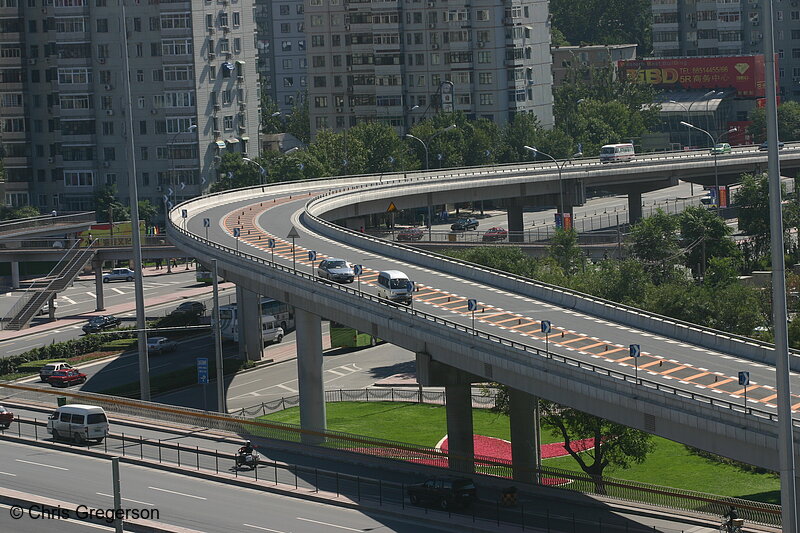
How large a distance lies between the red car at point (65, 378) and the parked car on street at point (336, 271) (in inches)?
1079

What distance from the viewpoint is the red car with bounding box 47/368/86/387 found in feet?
342

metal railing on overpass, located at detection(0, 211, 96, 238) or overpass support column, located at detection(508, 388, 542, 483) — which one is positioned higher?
metal railing on overpass, located at detection(0, 211, 96, 238)

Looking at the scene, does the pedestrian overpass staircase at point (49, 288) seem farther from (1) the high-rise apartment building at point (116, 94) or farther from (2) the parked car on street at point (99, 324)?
(1) the high-rise apartment building at point (116, 94)

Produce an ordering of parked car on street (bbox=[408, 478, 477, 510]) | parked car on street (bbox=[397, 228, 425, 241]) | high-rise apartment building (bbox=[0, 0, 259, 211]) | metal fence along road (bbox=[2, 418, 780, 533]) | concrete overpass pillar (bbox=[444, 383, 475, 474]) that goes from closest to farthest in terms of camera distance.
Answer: metal fence along road (bbox=[2, 418, 780, 533]), parked car on street (bbox=[408, 478, 477, 510]), concrete overpass pillar (bbox=[444, 383, 475, 474]), parked car on street (bbox=[397, 228, 425, 241]), high-rise apartment building (bbox=[0, 0, 259, 211])

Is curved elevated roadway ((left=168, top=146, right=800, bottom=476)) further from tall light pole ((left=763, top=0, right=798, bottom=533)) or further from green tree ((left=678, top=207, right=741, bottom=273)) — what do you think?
green tree ((left=678, top=207, right=741, bottom=273))

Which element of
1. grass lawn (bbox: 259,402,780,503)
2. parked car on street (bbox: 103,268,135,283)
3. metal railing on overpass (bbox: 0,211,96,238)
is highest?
metal railing on overpass (bbox: 0,211,96,238)

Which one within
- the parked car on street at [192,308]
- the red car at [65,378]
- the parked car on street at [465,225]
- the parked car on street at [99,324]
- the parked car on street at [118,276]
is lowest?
the red car at [65,378]

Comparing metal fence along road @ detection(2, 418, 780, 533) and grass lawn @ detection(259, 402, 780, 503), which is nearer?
metal fence along road @ detection(2, 418, 780, 533)

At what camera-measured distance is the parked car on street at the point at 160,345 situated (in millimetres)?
115750

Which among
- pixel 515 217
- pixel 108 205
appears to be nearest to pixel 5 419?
pixel 515 217

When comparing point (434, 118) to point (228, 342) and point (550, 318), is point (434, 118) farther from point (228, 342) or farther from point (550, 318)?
point (550, 318)

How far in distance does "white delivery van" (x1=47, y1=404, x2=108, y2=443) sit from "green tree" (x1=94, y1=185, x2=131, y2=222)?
9953cm

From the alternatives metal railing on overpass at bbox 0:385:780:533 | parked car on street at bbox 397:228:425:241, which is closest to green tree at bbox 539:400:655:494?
metal railing on overpass at bbox 0:385:780:533

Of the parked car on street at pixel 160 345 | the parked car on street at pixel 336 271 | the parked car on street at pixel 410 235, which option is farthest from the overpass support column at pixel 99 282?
the parked car on street at pixel 336 271
